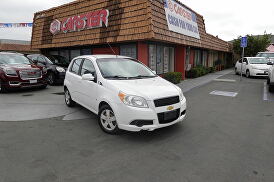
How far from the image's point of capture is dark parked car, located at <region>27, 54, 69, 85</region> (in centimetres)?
1041

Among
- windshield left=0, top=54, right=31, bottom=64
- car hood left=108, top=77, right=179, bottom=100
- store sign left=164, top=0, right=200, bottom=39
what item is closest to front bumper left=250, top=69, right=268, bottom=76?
store sign left=164, top=0, right=200, bottom=39

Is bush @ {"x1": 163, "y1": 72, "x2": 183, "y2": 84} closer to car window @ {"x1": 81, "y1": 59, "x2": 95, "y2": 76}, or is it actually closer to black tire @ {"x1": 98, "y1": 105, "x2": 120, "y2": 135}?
car window @ {"x1": 81, "y1": 59, "x2": 95, "y2": 76}

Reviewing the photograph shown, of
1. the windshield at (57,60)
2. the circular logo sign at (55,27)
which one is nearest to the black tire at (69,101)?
the windshield at (57,60)

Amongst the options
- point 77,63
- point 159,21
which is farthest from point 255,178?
point 159,21

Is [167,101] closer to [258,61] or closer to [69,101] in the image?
[69,101]

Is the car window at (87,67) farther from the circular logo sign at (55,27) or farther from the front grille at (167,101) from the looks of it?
the circular logo sign at (55,27)

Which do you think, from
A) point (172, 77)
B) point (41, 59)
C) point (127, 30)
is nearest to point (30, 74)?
point (41, 59)

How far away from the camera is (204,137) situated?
4.04 meters

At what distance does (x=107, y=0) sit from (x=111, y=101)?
29.3ft

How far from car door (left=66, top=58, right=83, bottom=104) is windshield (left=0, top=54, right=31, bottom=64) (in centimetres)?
456

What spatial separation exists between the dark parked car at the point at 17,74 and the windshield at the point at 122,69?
5.10 metres

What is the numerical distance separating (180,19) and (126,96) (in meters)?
10.0

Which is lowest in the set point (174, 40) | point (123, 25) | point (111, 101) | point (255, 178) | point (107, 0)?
point (255, 178)

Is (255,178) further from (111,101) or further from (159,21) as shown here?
(159,21)
